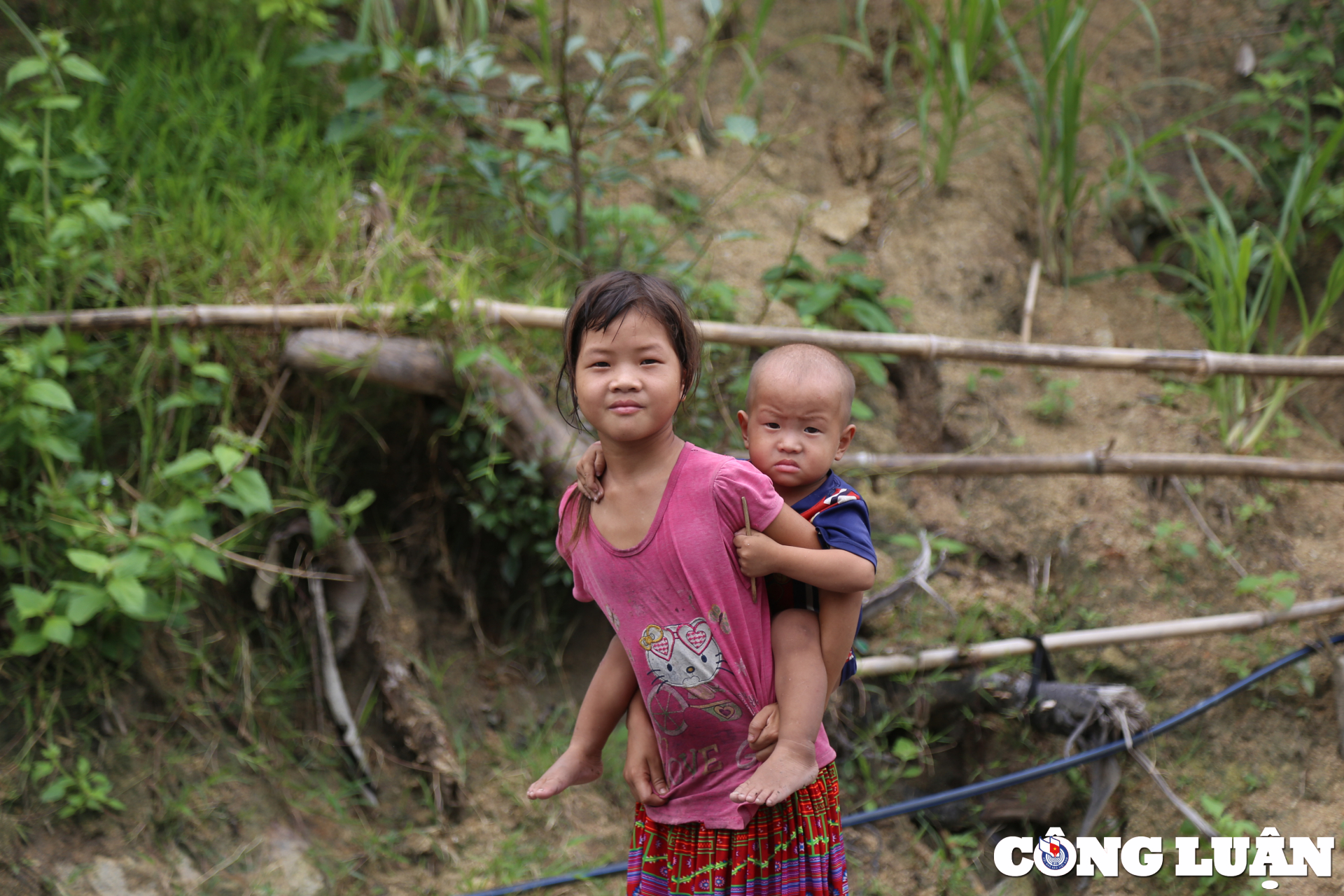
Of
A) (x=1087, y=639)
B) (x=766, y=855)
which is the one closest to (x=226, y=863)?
(x=766, y=855)

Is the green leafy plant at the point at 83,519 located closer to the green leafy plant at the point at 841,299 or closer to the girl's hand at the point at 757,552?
the girl's hand at the point at 757,552

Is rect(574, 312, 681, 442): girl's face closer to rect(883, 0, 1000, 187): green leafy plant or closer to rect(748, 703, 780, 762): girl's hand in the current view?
rect(748, 703, 780, 762): girl's hand

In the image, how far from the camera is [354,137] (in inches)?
152

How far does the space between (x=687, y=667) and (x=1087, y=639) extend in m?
2.24

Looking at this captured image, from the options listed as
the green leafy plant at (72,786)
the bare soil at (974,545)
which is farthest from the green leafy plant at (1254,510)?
the green leafy plant at (72,786)

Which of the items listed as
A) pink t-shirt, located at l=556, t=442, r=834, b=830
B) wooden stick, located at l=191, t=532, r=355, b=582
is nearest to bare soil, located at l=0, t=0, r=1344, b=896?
wooden stick, located at l=191, t=532, r=355, b=582

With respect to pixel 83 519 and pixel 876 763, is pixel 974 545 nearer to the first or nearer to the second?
pixel 876 763

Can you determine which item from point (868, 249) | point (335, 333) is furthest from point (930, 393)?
point (335, 333)

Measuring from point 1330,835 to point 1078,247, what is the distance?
2836mm

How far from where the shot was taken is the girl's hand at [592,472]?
1441 mm

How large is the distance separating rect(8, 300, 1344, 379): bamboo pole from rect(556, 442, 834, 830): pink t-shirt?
1605 mm

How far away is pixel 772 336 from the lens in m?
3.03

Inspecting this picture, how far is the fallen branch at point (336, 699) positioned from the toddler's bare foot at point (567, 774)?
5.75 ft

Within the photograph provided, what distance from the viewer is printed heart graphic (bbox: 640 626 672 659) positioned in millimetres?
1403
